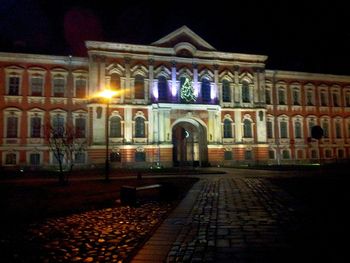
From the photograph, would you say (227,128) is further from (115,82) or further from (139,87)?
(115,82)

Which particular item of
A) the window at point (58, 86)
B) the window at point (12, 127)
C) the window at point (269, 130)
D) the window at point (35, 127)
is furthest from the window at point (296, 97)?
the window at point (12, 127)

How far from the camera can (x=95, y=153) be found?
3784cm

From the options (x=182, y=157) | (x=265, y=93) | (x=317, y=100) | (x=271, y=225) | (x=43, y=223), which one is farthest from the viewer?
(x=317, y=100)

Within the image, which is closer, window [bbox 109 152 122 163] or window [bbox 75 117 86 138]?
window [bbox 109 152 122 163]

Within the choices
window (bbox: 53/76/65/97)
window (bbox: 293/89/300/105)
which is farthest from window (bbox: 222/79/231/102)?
window (bbox: 53/76/65/97)

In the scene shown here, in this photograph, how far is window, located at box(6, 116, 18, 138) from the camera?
37375mm

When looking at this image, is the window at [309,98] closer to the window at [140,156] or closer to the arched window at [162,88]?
the arched window at [162,88]

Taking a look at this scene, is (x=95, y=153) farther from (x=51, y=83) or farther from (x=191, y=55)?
(x=191, y=55)

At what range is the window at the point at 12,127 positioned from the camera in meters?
37.4

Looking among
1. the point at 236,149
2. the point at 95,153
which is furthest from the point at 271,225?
the point at 236,149

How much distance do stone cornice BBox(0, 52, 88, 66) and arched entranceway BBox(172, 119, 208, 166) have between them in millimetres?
13440

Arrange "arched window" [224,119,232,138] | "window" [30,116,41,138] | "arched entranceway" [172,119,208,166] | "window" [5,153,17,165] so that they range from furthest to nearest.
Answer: "arched window" [224,119,232,138] < "arched entranceway" [172,119,208,166] < "window" [30,116,41,138] < "window" [5,153,17,165]

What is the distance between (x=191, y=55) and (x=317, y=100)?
20078mm

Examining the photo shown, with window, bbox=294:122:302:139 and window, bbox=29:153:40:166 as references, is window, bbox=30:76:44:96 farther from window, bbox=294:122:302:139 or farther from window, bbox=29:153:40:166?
window, bbox=294:122:302:139
